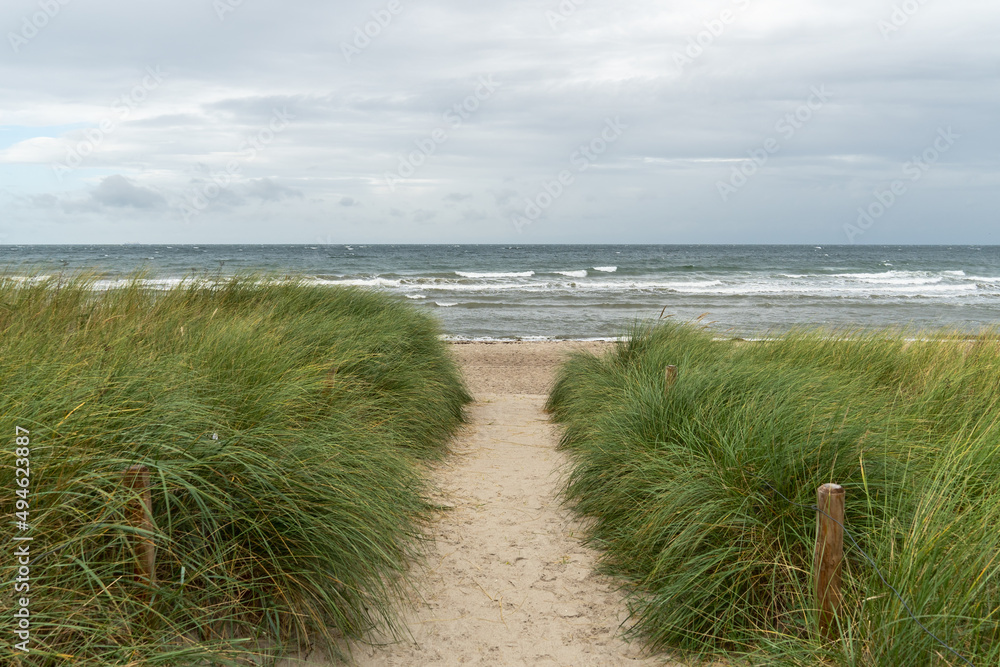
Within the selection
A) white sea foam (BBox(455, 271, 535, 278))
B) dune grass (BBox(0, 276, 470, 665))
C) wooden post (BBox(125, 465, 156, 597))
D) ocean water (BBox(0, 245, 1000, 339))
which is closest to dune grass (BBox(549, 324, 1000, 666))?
dune grass (BBox(0, 276, 470, 665))

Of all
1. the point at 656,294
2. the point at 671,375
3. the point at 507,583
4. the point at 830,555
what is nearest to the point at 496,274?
the point at 656,294

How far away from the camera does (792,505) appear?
3.34 meters

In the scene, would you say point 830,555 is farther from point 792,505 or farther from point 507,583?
point 507,583

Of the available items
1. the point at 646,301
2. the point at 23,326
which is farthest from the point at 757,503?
the point at 646,301

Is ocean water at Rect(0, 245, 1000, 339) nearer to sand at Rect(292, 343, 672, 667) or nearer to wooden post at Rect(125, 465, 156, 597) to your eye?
sand at Rect(292, 343, 672, 667)

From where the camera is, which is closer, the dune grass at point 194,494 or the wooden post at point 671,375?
the dune grass at point 194,494

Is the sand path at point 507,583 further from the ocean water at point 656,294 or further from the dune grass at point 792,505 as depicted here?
the ocean water at point 656,294

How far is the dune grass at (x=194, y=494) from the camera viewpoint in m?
2.43

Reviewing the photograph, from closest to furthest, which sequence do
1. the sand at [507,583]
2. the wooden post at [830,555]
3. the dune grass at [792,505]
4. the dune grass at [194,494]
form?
1. the dune grass at [194,494]
2. the dune grass at [792,505]
3. the wooden post at [830,555]
4. the sand at [507,583]

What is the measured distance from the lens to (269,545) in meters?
3.03

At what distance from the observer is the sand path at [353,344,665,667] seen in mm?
3445

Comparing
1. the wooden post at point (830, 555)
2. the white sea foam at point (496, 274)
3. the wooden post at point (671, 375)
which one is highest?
the white sea foam at point (496, 274)

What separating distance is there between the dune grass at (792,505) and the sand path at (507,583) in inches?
8.5

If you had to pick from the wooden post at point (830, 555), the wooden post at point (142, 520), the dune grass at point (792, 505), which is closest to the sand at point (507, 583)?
the dune grass at point (792, 505)
